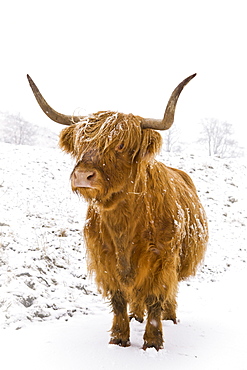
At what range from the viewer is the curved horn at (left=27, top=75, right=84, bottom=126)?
321cm

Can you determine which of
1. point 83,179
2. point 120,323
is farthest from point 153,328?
point 83,179

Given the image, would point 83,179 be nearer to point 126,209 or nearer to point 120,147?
point 120,147

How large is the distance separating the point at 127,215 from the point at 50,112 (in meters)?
1.17

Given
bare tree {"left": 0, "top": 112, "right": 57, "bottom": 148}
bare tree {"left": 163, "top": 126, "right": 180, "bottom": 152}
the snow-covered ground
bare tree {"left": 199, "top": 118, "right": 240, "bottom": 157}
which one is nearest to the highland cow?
the snow-covered ground

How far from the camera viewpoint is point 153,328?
3.30 meters

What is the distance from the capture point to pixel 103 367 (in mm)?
2959

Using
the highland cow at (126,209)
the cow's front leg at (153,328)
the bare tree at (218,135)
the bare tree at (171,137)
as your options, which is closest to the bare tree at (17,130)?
the bare tree at (171,137)

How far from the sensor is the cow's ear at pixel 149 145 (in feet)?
9.74

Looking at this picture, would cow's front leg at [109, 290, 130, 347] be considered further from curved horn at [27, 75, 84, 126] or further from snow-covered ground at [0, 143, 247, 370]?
curved horn at [27, 75, 84, 126]

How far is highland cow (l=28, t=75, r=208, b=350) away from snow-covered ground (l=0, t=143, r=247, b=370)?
0.37 meters

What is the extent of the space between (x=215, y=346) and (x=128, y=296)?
100cm

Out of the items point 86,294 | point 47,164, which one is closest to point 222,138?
point 47,164

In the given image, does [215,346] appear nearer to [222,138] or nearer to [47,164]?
[47,164]

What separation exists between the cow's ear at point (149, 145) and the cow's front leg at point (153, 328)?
1323 millimetres
